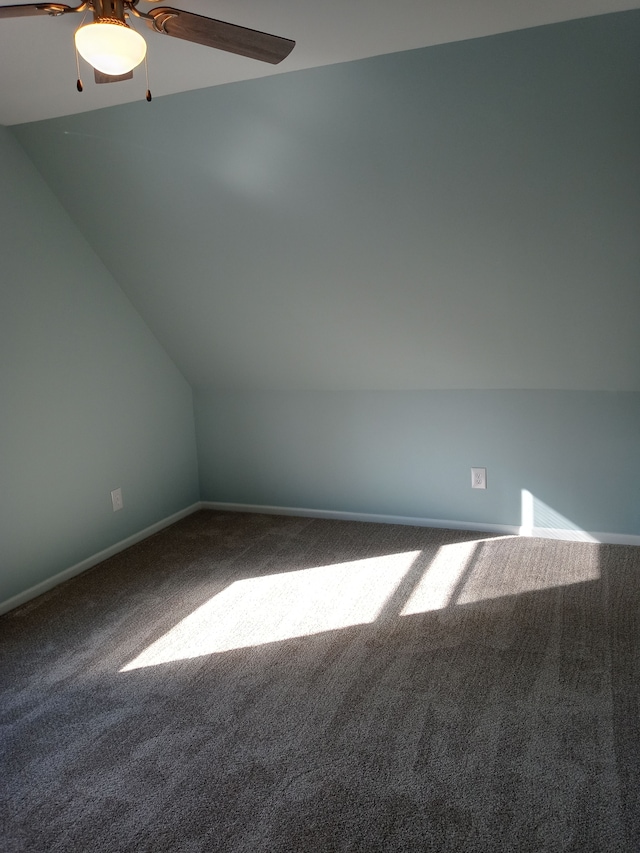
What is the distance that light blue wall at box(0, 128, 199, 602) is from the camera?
3002mm

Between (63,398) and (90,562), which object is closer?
(63,398)

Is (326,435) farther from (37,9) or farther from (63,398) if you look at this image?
(37,9)

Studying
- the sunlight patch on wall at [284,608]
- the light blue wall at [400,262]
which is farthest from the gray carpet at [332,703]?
the light blue wall at [400,262]

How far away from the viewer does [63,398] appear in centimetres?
328

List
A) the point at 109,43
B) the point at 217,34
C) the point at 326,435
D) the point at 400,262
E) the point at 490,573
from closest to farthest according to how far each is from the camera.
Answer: the point at 109,43, the point at 217,34, the point at 400,262, the point at 490,573, the point at 326,435

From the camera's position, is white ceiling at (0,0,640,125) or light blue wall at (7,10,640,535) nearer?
white ceiling at (0,0,640,125)

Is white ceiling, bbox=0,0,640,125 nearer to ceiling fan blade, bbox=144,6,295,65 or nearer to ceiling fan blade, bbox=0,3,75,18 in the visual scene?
ceiling fan blade, bbox=144,6,295,65

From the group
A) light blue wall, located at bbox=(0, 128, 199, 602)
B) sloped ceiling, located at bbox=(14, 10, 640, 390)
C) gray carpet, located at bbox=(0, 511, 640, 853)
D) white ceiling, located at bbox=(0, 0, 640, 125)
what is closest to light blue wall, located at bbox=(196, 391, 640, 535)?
sloped ceiling, located at bbox=(14, 10, 640, 390)

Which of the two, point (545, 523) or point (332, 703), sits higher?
point (545, 523)

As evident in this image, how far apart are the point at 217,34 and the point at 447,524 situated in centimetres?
271

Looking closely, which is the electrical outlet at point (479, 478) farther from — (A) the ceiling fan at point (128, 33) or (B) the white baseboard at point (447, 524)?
(A) the ceiling fan at point (128, 33)

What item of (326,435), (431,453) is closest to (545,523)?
(431,453)

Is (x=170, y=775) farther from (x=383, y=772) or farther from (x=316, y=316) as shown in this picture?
(x=316, y=316)

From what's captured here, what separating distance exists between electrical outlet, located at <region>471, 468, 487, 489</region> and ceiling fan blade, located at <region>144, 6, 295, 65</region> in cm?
237
